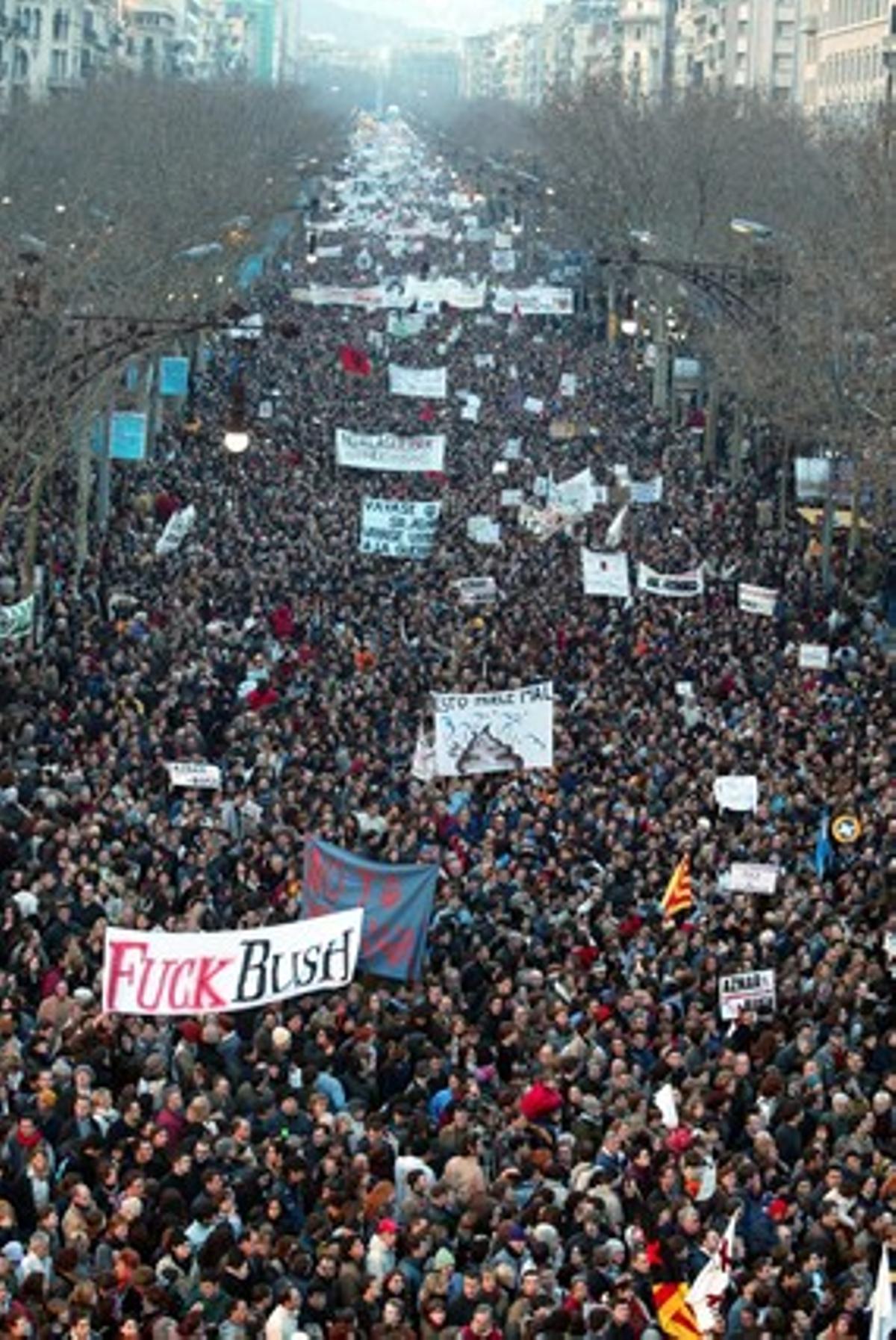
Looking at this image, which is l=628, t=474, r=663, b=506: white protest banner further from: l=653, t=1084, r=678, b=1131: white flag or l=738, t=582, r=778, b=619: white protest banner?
l=653, t=1084, r=678, b=1131: white flag

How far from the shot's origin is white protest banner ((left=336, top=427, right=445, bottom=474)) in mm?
45094

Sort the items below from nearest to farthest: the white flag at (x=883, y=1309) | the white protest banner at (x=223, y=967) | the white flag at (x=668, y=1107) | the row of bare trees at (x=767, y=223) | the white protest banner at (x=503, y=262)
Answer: the white flag at (x=883, y=1309)
the white flag at (x=668, y=1107)
the white protest banner at (x=223, y=967)
the row of bare trees at (x=767, y=223)
the white protest banner at (x=503, y=262)

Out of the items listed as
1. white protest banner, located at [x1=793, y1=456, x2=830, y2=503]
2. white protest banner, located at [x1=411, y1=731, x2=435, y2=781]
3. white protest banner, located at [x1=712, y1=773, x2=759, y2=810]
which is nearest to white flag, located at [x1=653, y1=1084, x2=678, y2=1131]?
white protest banner, located at [x1=712, y1=773, x2=759, y2=810]

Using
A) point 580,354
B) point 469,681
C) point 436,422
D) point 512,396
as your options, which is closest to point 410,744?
point 469,681

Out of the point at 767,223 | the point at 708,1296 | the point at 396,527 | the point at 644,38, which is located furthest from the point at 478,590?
the point at 644,38

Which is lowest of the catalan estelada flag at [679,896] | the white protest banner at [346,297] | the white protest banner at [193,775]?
the white protest banner at [346,297]

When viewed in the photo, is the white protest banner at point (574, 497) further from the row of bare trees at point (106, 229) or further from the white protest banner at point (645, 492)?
the row of bare trees at point (106, 229)

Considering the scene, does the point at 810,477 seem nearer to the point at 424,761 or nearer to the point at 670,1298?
the point at 424,761

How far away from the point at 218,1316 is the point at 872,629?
83.5 ft

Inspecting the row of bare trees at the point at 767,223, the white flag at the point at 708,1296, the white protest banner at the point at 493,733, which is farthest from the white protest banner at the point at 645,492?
the white flag at the point at 708,1296

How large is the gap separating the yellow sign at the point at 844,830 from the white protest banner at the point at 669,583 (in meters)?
11.3

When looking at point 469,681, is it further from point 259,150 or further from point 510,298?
point 259,150

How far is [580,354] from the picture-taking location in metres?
75.4

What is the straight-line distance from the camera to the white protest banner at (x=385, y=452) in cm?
4509
